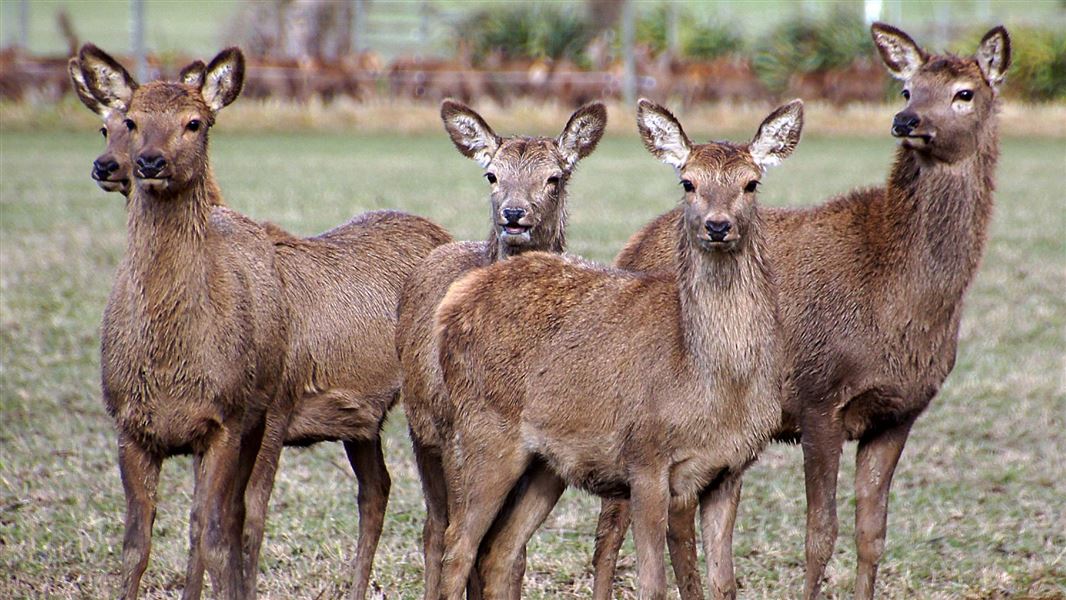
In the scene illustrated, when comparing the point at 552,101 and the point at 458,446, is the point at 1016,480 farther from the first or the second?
the point at 552,101

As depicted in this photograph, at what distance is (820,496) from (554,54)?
34354mm

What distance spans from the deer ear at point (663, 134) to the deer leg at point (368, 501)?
2.09 m

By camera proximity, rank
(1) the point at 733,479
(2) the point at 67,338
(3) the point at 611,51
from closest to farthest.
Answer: (1) the point at 733,479 < (2) the point at 67,338 < (3) the point at 611,51

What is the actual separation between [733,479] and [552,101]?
30134 mm

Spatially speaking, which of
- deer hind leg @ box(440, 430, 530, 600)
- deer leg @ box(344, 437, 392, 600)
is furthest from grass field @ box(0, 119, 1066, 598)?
deer hind leg @ box(440, 430, 530, 600)

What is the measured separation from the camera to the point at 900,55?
26.0 ft

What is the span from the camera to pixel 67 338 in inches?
502

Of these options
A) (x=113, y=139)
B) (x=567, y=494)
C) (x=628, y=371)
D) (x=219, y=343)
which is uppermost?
(x=113, y=139)

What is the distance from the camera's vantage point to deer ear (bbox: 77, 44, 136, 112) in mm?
7156

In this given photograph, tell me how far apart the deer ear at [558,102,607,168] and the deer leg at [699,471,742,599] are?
80.2 inches

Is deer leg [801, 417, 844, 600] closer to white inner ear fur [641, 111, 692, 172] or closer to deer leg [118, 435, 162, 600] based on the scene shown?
white inner ear fur [641, 111, 692, 172]

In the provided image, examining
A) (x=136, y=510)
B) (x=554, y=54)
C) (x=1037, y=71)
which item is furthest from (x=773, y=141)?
(x=554, y=54)

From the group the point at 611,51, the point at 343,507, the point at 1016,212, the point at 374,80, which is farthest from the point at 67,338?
the point at 611,51

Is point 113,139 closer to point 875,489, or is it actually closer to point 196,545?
point 196,545
